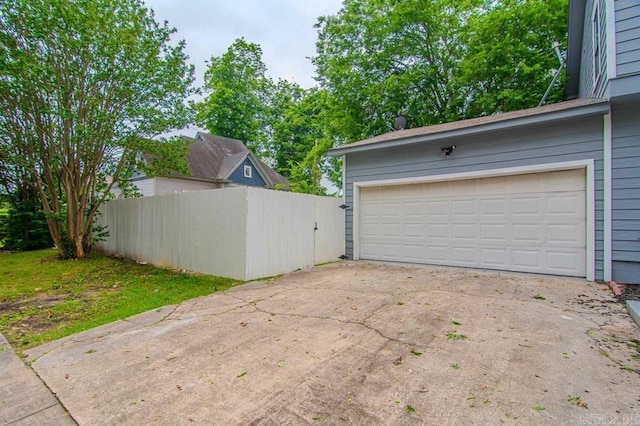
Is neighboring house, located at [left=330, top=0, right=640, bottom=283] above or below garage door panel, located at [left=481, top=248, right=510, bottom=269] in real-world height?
above

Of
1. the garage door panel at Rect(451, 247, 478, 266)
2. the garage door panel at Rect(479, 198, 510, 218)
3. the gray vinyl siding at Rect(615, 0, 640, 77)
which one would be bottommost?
the garage door panel at Rect(451, 247, 478, 266)

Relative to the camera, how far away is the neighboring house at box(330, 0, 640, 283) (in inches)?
197

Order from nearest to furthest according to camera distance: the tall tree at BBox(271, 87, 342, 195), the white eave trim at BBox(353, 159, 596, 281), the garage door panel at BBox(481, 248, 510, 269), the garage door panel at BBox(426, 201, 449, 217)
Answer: the white eave trim at BBox(353, 159, 596, 281)
the garage door panel at BBox(481, 248, 510, 269)
the garage door panel at BBox(426, 201, 449, 217)
the tall tree at BBox(271, 87, 342, 195)

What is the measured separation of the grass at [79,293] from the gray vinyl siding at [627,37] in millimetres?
7039

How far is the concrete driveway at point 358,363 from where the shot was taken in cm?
193

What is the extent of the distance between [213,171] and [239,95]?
970 centimetres

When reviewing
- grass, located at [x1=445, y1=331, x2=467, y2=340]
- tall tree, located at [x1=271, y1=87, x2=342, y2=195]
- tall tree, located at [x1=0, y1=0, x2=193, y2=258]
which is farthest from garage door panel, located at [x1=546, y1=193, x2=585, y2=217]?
tall tree, located at [x1=271, y1=87, x2=342, y2=195]

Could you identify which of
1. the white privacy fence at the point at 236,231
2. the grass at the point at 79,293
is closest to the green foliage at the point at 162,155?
the white privacy fence at the point at 236,231

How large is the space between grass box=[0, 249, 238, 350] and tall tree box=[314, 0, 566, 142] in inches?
416

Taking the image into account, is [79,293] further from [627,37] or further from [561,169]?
[627,37]

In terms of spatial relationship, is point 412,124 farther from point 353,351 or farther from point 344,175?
point 353,351

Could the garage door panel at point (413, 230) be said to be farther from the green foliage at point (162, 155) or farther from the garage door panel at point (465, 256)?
the green foliage at point (162, 155)

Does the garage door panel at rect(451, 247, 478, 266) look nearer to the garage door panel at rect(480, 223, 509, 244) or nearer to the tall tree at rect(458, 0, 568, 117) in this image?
the garage door panel at rect(480, 223, 509, 244)

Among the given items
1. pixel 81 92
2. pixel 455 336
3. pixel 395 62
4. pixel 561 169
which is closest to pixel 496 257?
pixel 561 169
